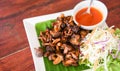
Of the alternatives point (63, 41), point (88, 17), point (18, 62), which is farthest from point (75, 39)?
point (18, 62)

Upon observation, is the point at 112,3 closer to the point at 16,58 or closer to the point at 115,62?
the point at 115,62

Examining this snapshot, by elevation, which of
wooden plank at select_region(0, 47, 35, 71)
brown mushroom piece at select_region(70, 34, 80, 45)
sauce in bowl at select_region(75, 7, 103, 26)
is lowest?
wooden plank at select_region(0, 47, 35, 71)

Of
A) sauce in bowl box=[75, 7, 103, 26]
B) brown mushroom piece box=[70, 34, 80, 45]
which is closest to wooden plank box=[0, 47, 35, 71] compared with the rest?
brown mushroom piece box=[70, 34, 80, 45]

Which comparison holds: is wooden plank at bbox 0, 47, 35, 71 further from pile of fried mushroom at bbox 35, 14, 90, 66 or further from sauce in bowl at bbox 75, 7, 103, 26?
sauce in bowl at bbox 75, 7, 103, 26

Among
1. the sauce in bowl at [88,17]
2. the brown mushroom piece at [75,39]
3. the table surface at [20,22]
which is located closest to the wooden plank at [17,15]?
the table surface at [20,22]

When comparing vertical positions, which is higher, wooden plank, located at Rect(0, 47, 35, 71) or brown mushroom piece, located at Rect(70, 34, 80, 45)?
brown mushroom piece, located at Rect(70, 34, 80, 45)

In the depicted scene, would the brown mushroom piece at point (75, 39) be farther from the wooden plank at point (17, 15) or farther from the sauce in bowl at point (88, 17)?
the wooden plank at point (17, 15)

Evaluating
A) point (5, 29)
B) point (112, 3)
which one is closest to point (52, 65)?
point (5, 29)
